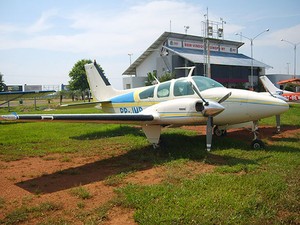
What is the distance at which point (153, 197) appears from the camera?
529cm

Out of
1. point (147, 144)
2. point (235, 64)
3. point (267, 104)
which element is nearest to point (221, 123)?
point (267, 104)

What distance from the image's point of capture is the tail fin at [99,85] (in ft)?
47.5

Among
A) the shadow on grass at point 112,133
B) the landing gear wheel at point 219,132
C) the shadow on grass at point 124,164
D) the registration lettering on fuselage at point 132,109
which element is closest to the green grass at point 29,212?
the shadow on grass at point 124,164

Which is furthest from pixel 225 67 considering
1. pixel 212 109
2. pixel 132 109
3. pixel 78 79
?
pixel 212 109

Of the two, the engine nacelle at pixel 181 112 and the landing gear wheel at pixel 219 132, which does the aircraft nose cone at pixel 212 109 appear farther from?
the landing gear wheel at pixel 219 132

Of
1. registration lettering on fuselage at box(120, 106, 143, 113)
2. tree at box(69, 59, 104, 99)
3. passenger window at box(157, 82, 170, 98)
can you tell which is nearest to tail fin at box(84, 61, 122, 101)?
registration lettering on fuselage at box(120, 106, 143, 113)

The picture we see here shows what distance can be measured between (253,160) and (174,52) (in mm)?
46086

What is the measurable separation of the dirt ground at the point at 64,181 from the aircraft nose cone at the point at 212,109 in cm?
154

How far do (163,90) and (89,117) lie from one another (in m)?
3.47

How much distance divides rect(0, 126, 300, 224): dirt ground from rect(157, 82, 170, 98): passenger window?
126 inches

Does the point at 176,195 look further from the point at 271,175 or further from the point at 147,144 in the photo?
the point at 147,144

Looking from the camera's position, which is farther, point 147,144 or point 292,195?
point 147,144

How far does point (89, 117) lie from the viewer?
779 cm

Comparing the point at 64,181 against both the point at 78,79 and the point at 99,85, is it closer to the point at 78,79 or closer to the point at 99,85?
the point at 99,85
